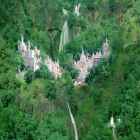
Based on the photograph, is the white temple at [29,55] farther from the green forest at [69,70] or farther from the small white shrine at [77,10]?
the small white shrine at [77,10]

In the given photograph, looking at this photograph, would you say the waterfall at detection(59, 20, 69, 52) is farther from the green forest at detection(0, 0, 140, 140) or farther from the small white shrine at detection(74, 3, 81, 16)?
the small white shrine at detection(74, 3, 81, 16)

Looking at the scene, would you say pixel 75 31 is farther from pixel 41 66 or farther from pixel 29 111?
pixel 29 111

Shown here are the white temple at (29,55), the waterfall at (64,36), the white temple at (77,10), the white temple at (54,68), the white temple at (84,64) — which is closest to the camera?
the white temple at (29,55)

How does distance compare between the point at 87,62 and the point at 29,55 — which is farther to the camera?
the point at 87,62

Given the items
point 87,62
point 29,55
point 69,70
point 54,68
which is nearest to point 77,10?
point 87,62

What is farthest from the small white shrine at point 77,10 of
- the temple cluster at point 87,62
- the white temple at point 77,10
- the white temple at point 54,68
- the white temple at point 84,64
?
the white temple at point 54,68

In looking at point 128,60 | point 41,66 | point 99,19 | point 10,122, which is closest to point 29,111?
point 10,122

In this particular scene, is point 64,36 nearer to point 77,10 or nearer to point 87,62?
point 77,10

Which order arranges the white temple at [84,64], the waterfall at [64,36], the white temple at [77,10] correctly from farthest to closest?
the white temple at [77,10]
the waterfall at [64,36]
the white temple at [84,64]
